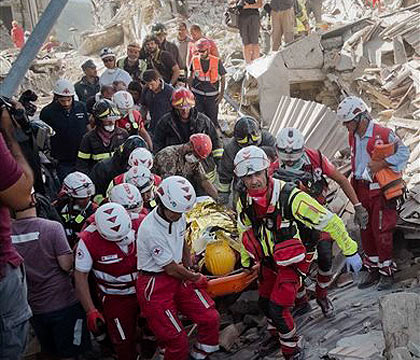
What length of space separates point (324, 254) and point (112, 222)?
1.81m

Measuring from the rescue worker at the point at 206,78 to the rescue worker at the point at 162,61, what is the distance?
0.95 ft

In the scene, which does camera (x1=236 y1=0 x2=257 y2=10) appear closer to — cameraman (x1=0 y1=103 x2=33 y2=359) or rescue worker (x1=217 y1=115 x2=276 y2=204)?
rescue worker (x1=217 y1=115 x2=276 y2=204)

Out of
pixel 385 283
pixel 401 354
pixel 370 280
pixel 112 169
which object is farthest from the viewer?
pixel 112 169

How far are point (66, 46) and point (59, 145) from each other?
23.0 metres

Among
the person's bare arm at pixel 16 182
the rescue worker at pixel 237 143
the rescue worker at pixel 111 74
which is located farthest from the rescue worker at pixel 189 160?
the person's bare arm at pixel 16 182

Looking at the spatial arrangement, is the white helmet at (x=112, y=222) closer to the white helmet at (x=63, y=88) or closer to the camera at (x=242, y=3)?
the white helmet at (x=63, y=88)

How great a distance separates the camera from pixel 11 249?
253 centimetres

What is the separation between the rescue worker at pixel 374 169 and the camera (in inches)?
192

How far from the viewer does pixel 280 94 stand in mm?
9844

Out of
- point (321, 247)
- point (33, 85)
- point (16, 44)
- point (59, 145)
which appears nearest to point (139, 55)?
point (59, 145)

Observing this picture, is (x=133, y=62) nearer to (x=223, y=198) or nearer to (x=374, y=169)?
(x=223, y=198)

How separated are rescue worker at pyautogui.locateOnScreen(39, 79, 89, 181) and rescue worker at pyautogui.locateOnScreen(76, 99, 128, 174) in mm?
598

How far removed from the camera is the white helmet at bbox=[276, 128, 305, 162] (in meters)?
4.57

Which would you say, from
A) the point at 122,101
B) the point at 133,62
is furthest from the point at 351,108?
the point at 133,62
